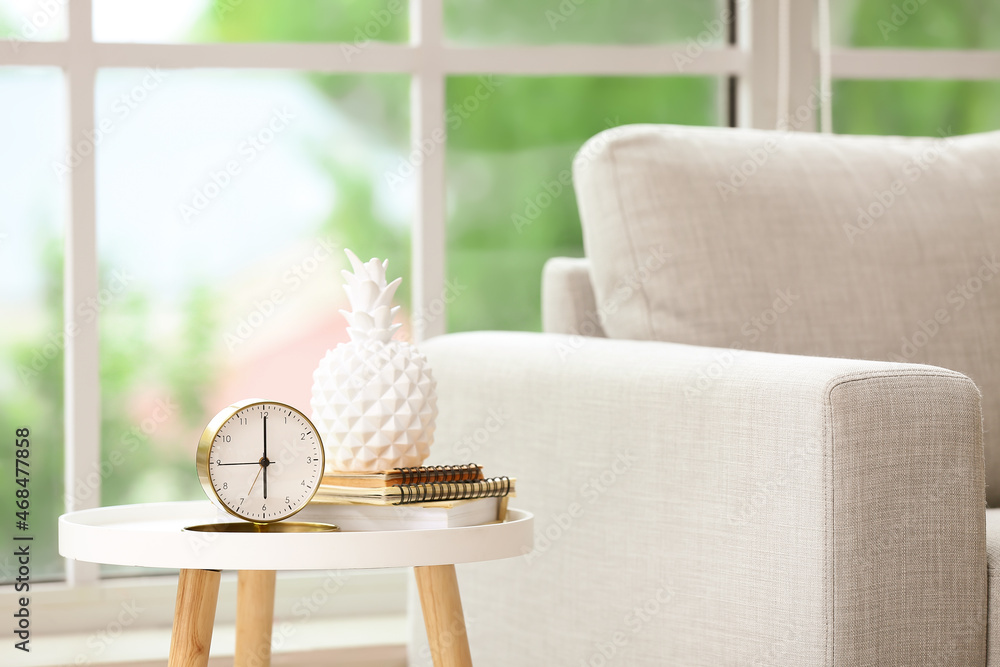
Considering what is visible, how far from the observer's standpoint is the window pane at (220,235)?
243 centimetres

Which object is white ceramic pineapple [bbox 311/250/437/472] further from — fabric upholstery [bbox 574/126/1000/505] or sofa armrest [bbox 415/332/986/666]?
fabric upholstery [bbox 574/126/1000/505]

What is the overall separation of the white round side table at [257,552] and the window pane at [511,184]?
132cm

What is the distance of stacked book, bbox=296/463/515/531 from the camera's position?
3.79ft

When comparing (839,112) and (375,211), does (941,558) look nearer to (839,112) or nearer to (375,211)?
(375,211)

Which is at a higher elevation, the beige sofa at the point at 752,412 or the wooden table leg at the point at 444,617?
the beige sofa at the point at 752,412

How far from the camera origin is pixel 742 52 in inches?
107

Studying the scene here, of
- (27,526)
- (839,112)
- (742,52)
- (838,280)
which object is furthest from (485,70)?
(27,526)
